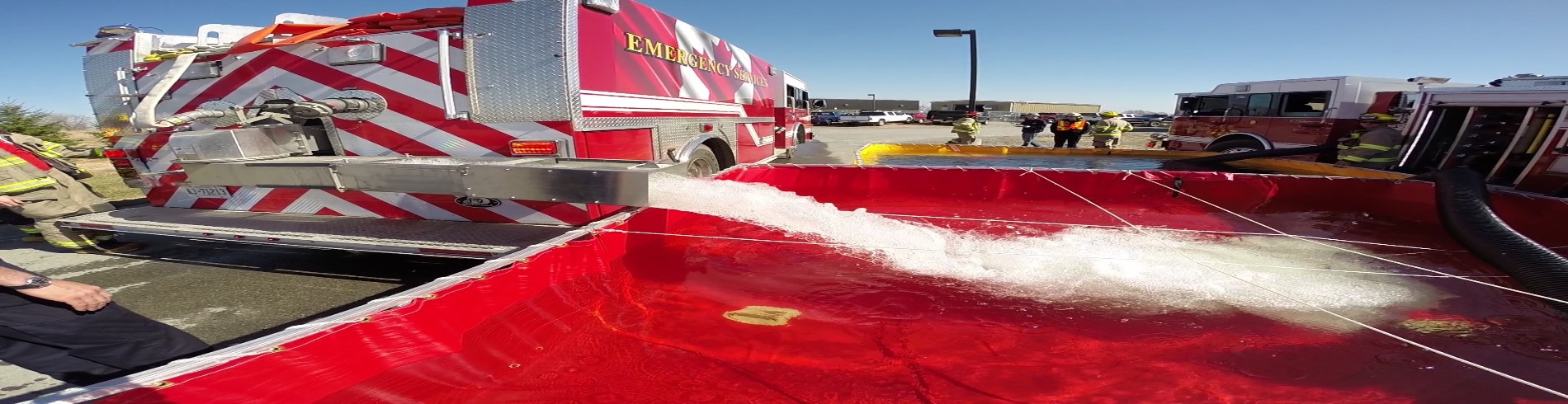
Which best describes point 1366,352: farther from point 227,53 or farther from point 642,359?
point 227,53

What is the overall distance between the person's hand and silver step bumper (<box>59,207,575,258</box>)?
1.15 meters

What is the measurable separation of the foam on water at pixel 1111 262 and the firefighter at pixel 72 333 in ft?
6.35

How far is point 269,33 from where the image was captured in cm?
380

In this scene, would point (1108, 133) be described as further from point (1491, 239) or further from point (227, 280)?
point (227, 280)

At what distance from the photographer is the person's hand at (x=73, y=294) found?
6.16 ft

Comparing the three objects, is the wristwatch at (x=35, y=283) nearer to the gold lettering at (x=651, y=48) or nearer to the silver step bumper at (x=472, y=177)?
the silver step bumper at (x=472, y=177)

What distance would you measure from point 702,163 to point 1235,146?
12177 millimetres

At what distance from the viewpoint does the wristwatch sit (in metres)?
1.83

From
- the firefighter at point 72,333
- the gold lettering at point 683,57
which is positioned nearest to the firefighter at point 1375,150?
the gold lettering at point 683,57

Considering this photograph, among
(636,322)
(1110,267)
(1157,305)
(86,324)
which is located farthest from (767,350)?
(86,324)

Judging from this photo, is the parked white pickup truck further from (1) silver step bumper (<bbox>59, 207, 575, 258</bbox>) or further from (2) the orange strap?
(1) silver step bumper (<bbox>59, 207, 575, 258</bbox>)

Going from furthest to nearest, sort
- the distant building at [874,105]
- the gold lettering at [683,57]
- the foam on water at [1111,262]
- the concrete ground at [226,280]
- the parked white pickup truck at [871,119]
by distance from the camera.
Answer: the distant building at [874,105] < the parked white pickup truck at [871,119] < the gold lettering at [683,57] < the concrete ground at [226,280] < the foam on water at [1111,262]

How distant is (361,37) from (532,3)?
4.59 feet

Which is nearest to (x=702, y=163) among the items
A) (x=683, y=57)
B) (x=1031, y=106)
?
(x=683, y=57)
